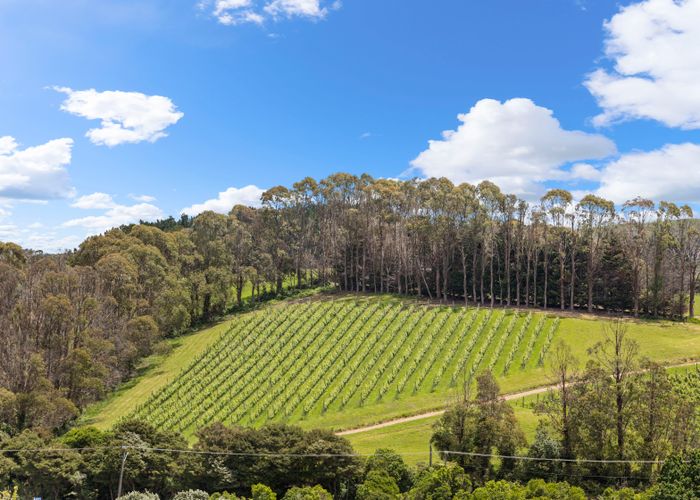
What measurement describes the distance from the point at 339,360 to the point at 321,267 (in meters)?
32.1

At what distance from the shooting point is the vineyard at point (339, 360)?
137 ft

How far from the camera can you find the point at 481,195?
6341 centimetres

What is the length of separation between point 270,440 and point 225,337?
Result: 31963 mm

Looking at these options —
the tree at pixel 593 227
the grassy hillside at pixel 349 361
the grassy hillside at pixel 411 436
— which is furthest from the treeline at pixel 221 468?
the tree at pixel 593 227

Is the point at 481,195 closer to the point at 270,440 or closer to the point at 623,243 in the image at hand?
the point at 623,243

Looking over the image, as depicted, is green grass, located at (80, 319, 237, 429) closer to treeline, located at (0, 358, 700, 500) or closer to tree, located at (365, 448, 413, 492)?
treeline, located at (0, 358, 700, 500)

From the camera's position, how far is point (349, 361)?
4838cm

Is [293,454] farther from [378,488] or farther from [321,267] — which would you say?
[321,267]

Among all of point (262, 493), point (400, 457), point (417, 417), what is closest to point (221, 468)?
point (262, 493)

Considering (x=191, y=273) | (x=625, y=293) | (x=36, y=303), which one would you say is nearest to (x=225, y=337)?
(x=191, y=273)

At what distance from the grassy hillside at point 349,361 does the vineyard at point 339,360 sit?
0.11 m

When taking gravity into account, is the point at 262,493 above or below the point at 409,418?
below

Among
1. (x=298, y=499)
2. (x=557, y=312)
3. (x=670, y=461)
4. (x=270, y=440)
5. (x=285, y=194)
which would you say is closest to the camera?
(x=670, y=461)

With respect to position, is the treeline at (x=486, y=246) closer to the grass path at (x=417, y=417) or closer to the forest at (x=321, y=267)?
the forest at (x=321, y=267)
